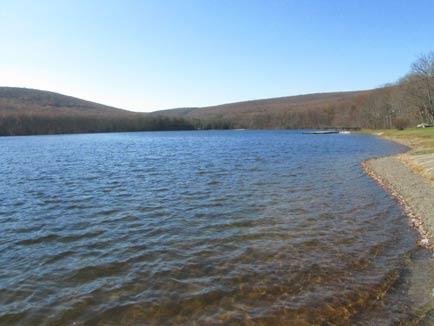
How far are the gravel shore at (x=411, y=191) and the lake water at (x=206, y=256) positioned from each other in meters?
0.57

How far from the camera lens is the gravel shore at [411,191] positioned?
14.4m

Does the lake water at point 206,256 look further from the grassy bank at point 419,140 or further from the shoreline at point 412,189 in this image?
the grassy bank at point 419,140

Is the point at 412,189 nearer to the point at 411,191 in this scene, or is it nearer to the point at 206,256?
the point at 411,191

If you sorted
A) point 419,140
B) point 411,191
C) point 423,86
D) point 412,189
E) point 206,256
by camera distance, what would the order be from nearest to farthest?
point 206,256 → point 411,191 → point 412,189 → point 419,140 → point 423,86

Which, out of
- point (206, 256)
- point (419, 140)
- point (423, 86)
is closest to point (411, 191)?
point (206, 256)

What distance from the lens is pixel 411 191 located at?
67.8ft

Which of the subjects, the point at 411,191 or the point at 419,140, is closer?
the point at 411,191

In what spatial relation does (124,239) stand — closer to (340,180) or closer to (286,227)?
(286,227)

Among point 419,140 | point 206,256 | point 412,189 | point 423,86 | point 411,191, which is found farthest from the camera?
point 423,86

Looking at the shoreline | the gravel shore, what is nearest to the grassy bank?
the shoreline

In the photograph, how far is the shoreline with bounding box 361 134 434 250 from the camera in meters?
14.3

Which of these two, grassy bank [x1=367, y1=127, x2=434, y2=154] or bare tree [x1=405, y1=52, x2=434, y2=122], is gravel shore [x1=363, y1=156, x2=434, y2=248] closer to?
grassy bank [x1=367, y1=127, x2=434, y2=154]

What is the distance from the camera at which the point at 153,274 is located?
1078 cm

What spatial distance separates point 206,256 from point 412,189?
1452 centimetres
